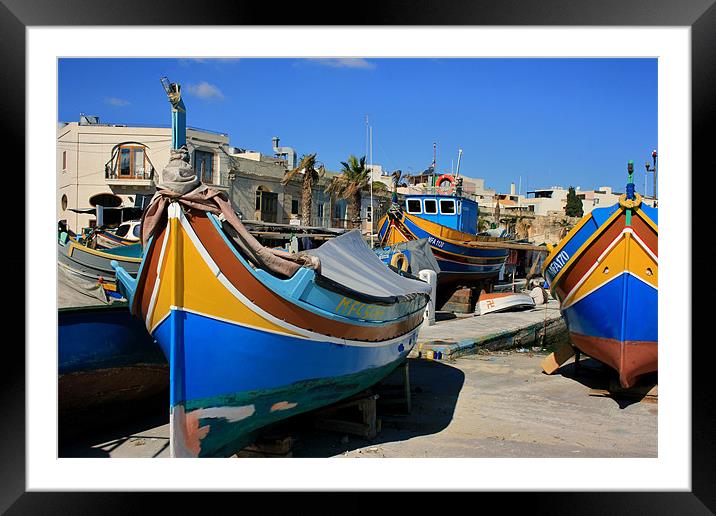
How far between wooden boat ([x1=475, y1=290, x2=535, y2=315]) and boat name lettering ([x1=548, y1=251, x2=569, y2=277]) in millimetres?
9027

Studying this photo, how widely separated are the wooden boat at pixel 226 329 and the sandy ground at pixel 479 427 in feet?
3.68

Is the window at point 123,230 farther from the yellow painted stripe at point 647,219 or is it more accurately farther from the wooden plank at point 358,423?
the yellow painted stripe at point 647,219

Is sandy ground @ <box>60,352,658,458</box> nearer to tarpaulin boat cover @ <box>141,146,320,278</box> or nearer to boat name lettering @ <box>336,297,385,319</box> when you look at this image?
boat name lettering @ <box>336,297,385,319</box>

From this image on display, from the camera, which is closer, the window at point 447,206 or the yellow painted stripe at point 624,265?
the yellow painted stripe at point 624,265

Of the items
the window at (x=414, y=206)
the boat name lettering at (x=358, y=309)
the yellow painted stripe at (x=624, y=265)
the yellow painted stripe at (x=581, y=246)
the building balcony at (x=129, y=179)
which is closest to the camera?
the boat name lettering at (x=358, y=309)

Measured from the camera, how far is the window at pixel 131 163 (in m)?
21.0

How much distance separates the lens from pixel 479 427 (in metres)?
8.22

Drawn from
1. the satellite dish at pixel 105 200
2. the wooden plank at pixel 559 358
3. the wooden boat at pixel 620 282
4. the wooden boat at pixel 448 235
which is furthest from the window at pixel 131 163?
the wooden boat at pixel 620 282

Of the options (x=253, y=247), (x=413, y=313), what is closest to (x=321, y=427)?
(x=413, y=313)

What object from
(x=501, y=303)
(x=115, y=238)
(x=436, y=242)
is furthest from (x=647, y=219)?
(x=436, y=242)
